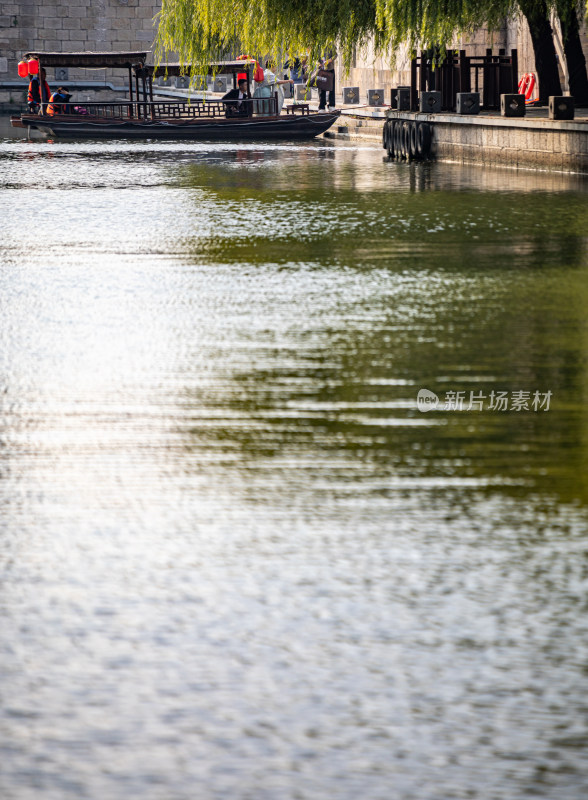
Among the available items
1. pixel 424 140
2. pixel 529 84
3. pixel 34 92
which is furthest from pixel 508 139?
pixel 34 92

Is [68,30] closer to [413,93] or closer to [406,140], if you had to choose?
[413,93]

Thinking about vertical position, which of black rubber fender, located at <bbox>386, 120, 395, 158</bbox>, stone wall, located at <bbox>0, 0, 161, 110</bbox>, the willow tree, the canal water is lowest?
the canal water

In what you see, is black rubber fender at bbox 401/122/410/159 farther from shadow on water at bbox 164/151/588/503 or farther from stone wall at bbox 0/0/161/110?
stone wall at bbox 0/0/161/110

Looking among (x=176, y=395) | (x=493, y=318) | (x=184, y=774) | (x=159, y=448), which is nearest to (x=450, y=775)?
(x=184, y=774)

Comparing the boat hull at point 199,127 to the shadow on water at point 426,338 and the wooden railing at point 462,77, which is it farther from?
the shadow on water at point 426,338

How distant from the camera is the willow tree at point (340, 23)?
2041 cm

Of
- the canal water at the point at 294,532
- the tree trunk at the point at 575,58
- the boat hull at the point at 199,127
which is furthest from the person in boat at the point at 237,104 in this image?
the canal water at the point at 294,532

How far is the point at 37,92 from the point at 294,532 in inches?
1477

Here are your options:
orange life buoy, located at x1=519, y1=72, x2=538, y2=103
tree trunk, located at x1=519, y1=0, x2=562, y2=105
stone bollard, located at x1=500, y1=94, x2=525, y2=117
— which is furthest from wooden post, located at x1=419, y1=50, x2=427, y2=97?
orange life buoy, located at x1=519, y1=72, x2=538, y2=103

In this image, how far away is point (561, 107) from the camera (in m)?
20.2

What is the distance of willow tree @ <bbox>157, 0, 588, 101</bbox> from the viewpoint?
66.9 feet

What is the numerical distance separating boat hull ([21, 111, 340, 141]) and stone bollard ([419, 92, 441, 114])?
8456mm

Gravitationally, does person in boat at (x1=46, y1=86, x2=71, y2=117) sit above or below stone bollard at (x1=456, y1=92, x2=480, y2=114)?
above

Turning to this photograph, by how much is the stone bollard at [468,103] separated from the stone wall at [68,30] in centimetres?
3263
